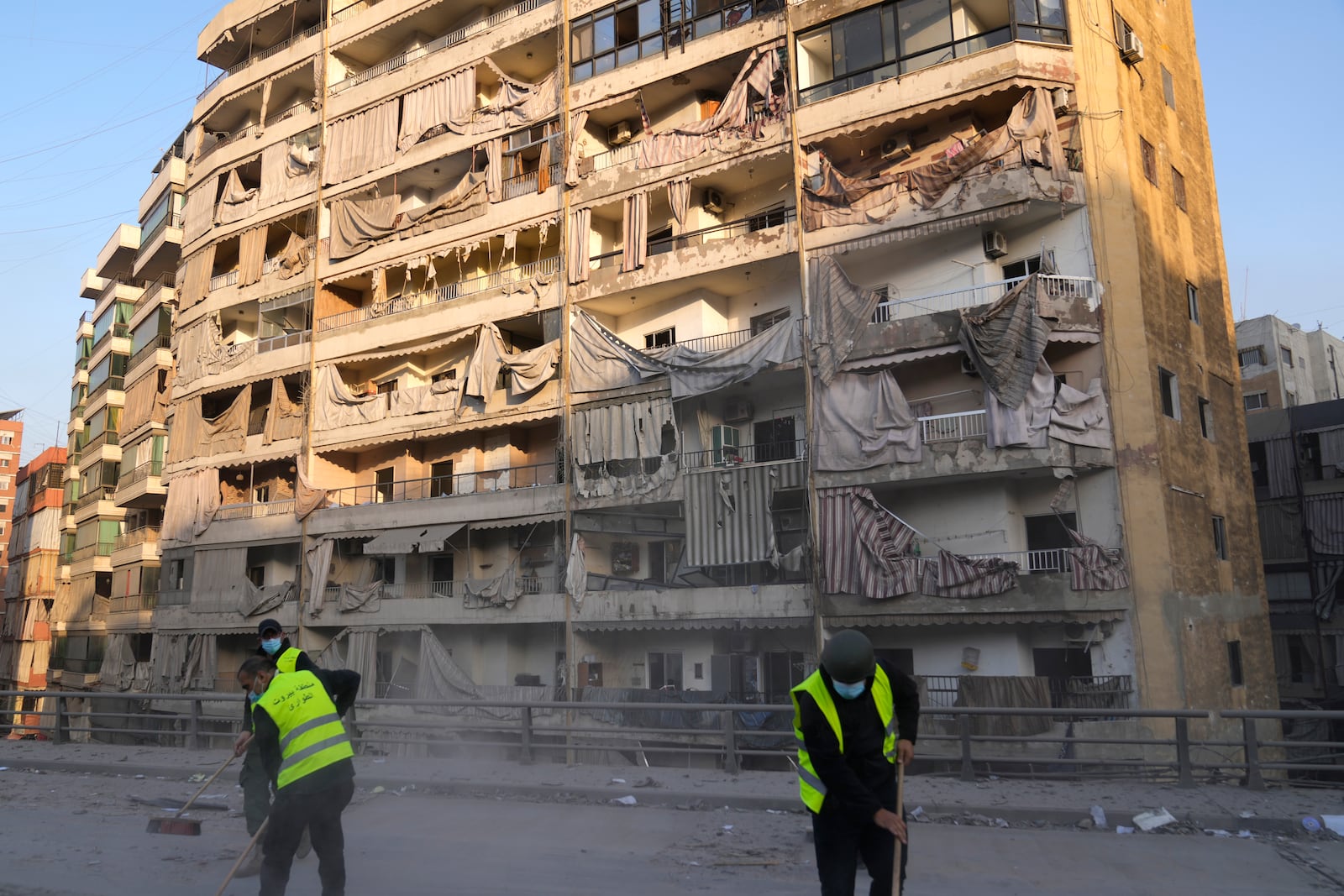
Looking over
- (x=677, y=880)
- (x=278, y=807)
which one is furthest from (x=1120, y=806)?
(x=278, y=807)

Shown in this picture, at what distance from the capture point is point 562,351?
2650 cm

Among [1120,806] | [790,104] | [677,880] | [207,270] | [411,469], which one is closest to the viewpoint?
[677,880]

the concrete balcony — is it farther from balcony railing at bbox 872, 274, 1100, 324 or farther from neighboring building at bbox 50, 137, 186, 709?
neighboring building at bbox 50, 137, 186, 709

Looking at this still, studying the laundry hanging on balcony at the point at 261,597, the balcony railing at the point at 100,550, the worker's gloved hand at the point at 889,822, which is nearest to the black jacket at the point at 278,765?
the worker's gloved hand at the point at 889,822

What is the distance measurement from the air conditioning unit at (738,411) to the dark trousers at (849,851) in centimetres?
1985

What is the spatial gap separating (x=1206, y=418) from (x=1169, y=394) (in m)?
2.63

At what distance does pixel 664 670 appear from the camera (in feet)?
82.4

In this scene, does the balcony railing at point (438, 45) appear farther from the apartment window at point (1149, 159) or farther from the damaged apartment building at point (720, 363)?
the apartment window at point (1149, 159)

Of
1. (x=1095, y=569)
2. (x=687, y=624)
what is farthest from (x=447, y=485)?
(x=1095, y=569)

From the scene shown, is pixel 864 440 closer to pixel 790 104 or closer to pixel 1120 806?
pixel 790 104

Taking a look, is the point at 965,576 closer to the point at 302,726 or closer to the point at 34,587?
the point at 302,726

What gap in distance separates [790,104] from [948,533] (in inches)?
412

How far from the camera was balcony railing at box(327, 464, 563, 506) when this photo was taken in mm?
28312

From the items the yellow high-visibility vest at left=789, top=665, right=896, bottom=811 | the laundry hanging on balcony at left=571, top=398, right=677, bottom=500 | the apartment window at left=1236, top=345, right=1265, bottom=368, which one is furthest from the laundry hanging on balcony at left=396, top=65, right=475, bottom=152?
the apartment window at left=1236, top=345, right=1265, bottom=368
